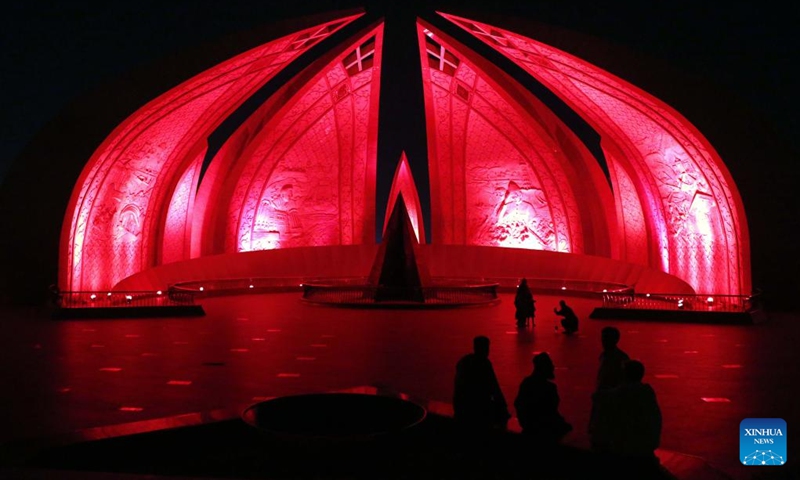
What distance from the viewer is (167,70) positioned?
12102 millimetres

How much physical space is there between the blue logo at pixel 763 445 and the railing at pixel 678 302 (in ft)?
25.0

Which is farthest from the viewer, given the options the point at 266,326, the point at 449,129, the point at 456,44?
the point at 449,129

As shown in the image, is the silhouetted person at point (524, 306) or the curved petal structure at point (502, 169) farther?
the curved petal structure at point (502, 169)

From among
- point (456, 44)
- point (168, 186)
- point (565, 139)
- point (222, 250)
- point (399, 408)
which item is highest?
point (456, 44)

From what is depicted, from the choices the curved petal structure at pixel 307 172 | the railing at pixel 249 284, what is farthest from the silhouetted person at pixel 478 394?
the curved petal structure at pixel 307 172

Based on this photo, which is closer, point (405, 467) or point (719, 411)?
point (405, 467)

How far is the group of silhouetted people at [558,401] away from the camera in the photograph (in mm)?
2930

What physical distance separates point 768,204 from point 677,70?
2.60m

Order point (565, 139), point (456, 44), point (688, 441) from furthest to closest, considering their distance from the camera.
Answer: point (565, 139), point (456, 44), point (688, 441)

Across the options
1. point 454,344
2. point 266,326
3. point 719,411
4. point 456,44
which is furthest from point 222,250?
point 719,411

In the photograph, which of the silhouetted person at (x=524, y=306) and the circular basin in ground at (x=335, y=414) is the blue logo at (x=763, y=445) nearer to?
the circular basin in ground at (x=335, y=414)

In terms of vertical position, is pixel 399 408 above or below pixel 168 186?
below

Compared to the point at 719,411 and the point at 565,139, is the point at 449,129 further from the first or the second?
the point at 719,411

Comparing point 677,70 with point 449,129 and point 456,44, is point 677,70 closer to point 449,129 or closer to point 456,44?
point 456,44
